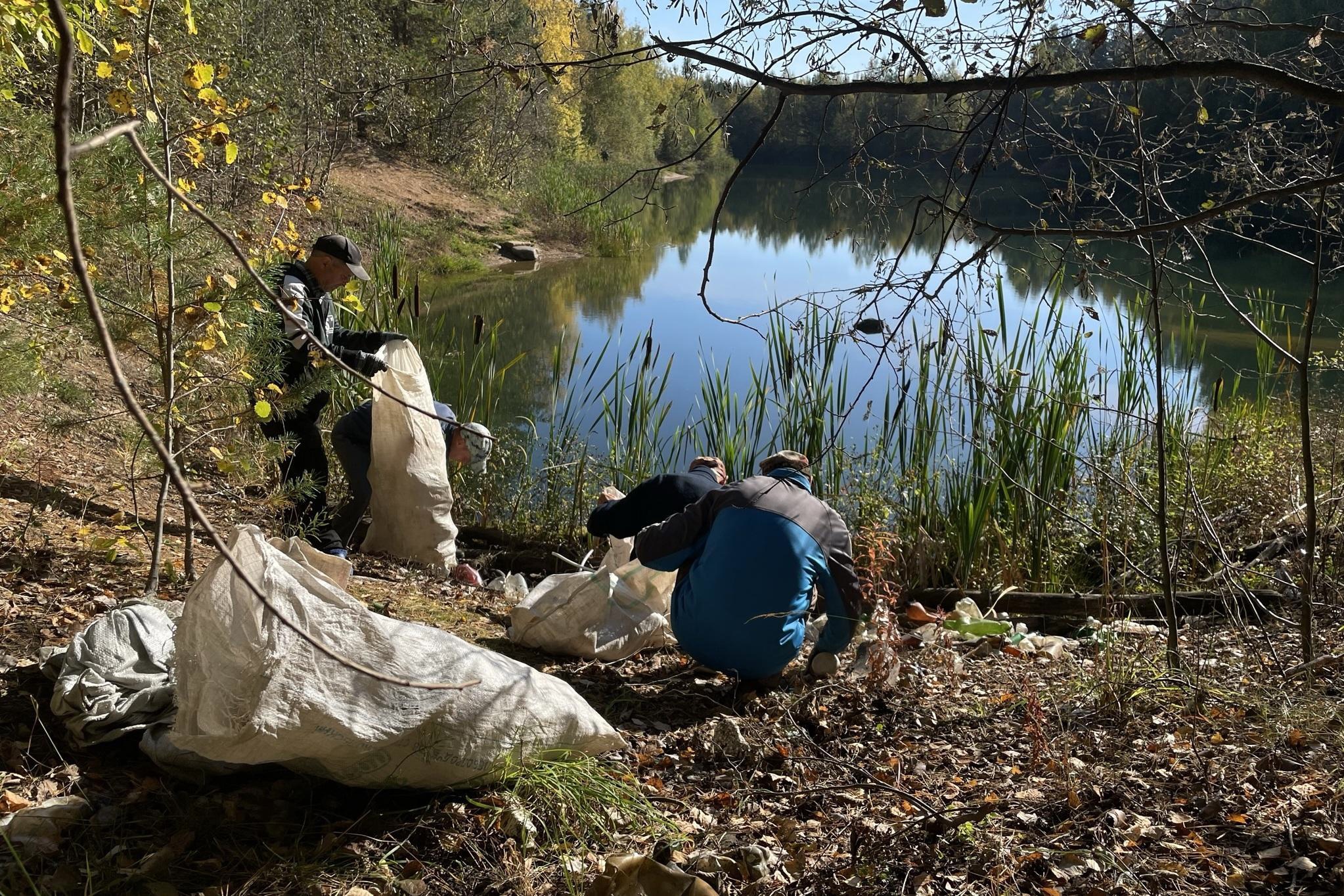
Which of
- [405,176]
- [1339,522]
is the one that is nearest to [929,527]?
[1339,522]

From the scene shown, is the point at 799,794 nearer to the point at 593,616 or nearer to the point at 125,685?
the point at 593,616

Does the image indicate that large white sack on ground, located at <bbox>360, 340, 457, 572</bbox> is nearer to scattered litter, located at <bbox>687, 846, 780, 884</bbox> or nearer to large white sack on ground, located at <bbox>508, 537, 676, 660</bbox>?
large white sack on ground, located at <bbox>508, 537, 676, 660</bbox>

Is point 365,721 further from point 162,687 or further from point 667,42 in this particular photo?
point 667,42

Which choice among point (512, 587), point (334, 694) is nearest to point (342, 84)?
point (512, 587)

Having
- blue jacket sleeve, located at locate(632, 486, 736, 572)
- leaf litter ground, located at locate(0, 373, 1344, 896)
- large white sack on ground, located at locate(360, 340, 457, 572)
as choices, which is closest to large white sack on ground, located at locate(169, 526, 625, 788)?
leaf litter ground, located at locate(0, 373, 1344, 896)

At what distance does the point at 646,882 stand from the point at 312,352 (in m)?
2.81

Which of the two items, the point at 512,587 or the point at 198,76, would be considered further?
the point at 512,587

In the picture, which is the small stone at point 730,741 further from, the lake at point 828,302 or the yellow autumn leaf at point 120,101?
the yellow autumn leaf at point 120,101

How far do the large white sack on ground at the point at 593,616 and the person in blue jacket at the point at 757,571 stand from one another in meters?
0.29

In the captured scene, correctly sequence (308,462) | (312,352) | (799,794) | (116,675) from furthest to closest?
(308,462), (312,352), (799,794), (116,675)

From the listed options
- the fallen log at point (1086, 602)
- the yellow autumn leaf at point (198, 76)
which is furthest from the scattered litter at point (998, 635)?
the yellow autumn leaf at point (198, 76)

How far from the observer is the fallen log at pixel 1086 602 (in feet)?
13.5

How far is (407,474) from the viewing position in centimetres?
470

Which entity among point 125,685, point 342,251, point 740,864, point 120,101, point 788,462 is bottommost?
point 740,864
